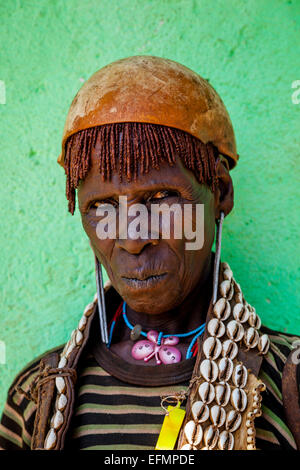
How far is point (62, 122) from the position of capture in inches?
105

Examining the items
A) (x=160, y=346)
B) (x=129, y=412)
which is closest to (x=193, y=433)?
(x=129, y=412)

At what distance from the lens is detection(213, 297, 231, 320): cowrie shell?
187 centimetres

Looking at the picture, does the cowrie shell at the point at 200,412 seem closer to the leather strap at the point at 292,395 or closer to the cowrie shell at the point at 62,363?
the leather strap at the point at 292,395

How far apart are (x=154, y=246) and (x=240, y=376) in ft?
1.58

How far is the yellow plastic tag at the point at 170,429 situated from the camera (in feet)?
5.59

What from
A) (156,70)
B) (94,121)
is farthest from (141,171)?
(156,70)

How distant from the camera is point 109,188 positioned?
70.4 inches

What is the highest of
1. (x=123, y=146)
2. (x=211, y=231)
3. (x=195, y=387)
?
(x=123, y=146)

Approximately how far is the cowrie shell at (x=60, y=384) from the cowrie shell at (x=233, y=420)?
550 mm

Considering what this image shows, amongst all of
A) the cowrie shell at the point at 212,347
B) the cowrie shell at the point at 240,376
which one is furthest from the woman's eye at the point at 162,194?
the cowrie shell at the point at 240,376

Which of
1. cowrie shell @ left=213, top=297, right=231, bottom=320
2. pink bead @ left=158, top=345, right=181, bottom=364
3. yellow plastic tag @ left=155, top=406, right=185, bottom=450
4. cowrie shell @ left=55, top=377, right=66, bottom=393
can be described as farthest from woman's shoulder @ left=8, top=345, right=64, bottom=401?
cowrie shell @ left=213, top=297, right=231, bottom=320

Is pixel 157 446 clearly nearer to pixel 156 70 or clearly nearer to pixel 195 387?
pixel 195 387

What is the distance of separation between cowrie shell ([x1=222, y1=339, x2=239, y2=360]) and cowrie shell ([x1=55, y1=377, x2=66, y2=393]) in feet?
1.77
